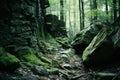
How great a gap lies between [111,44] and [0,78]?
6.11m

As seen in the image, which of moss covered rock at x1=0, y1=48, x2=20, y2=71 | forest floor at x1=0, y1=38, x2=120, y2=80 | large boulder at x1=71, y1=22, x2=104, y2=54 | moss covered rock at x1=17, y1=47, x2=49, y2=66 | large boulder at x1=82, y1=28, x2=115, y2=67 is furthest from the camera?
large boulder at x1=71, y1=22, x2=104, y2=54

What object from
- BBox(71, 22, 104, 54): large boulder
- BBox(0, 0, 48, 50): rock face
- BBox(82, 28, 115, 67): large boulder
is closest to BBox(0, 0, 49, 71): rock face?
BBox(0, 0, 48, 50): rock face

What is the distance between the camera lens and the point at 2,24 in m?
9.49

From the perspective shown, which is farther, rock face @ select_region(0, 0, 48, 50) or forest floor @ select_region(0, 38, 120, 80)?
rock face @ select_region(0, 0, 48, 50)

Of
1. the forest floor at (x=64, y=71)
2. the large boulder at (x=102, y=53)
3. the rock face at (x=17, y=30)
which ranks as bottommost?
the forest floor at (x=64, y=71)

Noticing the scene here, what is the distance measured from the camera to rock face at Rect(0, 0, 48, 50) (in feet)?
31.2

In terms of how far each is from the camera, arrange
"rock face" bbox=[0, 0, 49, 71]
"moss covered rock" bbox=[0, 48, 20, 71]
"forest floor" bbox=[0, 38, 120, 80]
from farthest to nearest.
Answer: "rock face" bbox=[0, 0, 49, 71] < "forest floor" bbox=[0, 38, 120, 80] < "moss covered rock" bbox=[0, 48, 20, 71]

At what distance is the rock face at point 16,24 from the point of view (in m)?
9.52

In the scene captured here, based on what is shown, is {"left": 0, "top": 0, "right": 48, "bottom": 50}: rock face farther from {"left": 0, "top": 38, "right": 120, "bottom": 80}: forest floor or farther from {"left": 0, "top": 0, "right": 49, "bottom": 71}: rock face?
{"left": 0, "top": 38, "right": 120, "bottom": 80}: forest floor

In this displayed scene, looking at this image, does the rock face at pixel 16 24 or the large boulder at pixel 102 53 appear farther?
the large boulder at pixel 102 53

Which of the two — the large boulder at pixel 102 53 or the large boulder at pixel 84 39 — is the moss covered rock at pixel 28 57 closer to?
the large boulder at pixel 102 53

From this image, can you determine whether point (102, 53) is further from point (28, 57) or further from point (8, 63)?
point (8, 63)

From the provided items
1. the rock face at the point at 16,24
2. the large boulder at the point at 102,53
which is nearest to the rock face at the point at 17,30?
the rock face at the point at 16,24

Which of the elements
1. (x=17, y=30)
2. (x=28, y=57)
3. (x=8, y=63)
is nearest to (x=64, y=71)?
(x=28, y=57)
